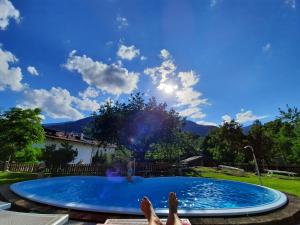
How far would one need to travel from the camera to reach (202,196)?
40.4 feet

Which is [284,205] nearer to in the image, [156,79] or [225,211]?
[225,211]

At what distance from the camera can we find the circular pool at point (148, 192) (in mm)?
8531

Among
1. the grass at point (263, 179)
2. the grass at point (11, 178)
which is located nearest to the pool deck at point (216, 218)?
the grass at point (263, 179)

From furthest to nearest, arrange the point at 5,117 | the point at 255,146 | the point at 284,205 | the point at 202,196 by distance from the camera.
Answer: the point at 255,146
the point at 5,117
the point at 202,196
the point at 284,205

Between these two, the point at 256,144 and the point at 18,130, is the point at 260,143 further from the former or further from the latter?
the point at 18,130

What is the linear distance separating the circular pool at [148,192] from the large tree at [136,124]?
7.94 m

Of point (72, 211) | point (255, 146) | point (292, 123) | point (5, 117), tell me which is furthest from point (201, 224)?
point (292, 123)

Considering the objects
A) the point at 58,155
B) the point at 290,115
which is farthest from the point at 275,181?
the point at 290,115

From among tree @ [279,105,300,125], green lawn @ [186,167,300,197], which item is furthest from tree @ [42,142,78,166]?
tree @ [279,105,300,125]

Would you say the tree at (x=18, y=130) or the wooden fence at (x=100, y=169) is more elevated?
the tree at (x=18, y=130)

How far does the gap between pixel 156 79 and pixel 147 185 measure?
7478 millimetres

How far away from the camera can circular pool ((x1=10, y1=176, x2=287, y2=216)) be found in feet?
28.0

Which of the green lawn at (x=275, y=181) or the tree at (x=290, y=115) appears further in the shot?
the tree at (x=290, y=115)

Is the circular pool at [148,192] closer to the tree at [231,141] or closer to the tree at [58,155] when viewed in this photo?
the tree at [58,155]
